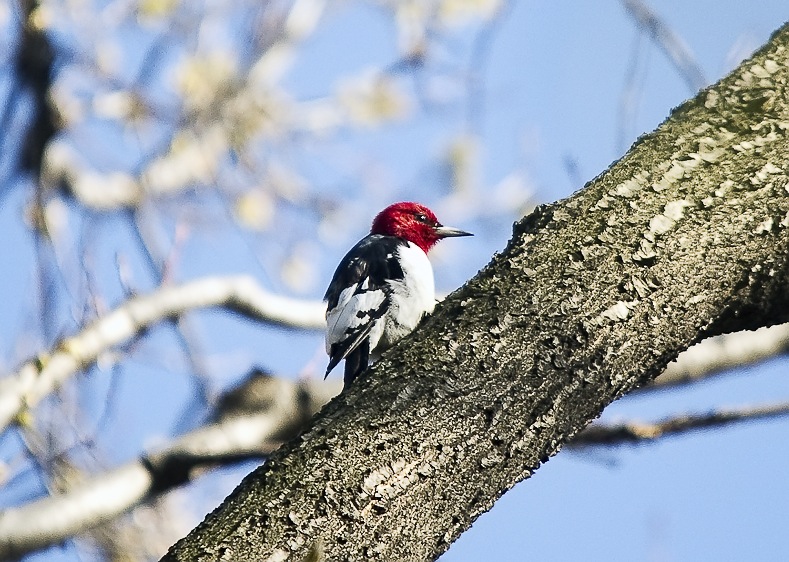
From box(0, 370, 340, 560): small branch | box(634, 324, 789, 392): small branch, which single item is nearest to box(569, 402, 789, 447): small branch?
box(634, 324, 789, 392): small branch

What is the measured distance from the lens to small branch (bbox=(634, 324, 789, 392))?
3.75m

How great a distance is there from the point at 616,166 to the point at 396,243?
94.2 inches

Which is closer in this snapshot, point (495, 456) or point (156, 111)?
point (495, 456)

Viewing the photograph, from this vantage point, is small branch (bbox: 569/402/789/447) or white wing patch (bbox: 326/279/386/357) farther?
white wing patch (bbox: 326/279/386/357)

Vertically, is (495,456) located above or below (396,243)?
below

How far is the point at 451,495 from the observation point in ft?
5.47

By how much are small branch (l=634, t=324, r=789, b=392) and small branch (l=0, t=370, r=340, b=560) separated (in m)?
1.44

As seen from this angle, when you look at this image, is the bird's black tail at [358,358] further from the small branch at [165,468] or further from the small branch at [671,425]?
the small branch at [671,425]

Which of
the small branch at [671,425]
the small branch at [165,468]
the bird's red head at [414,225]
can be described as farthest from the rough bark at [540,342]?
the bird's red head at [414,225]

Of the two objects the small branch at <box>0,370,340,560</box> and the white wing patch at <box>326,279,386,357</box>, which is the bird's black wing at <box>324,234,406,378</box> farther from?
the small branch at <box>0,370,340,560</box>

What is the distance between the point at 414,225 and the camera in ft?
17.0

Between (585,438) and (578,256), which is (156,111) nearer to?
(585,438)

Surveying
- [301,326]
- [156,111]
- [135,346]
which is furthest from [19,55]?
[156,111]

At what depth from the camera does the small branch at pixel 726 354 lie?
375 centimetres
